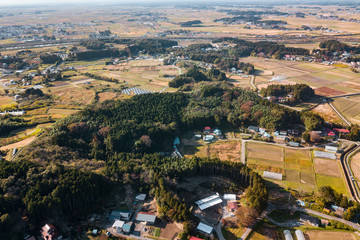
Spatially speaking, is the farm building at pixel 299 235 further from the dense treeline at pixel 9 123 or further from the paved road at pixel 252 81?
the dense treeline at pixel 9 123

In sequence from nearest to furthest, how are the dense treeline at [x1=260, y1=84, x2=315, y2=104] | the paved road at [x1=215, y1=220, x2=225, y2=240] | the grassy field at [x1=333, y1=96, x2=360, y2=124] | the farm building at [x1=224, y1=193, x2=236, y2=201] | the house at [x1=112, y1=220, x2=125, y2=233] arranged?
the paved road at [x1=215, y1=220, x2=225, y2=240] → the house at [x1=112, y1=220, x2=125, y2=233] → the farm building at [x1=224, y1=193, x2=236, y2=201] → the grassy field at [x1=333, y1=96, x2=360, y2=124] → the dense treeline at [x1=260, y1=84, x2=315, y2=104]

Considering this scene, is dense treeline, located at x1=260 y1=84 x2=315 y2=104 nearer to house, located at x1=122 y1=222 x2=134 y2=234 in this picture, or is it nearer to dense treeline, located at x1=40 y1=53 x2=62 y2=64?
house, located at x1=122 y1=222 x2=134 y2=234

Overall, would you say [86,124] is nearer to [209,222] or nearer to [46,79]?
[209,222]

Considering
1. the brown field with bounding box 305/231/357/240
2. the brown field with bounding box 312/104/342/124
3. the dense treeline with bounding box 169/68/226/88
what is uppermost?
the dense treeline with bounding box 169/68/226/88

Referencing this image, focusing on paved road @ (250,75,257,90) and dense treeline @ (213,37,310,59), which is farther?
dense treeline @ (213,37,310,59)

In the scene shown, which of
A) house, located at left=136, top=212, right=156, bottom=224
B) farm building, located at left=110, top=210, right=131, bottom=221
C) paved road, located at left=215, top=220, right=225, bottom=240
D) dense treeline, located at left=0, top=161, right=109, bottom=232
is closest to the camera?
paved road, located at left=215, top=220, right=225, bottom=240

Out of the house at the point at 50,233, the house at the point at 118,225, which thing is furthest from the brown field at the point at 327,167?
the house at the point at 50,233

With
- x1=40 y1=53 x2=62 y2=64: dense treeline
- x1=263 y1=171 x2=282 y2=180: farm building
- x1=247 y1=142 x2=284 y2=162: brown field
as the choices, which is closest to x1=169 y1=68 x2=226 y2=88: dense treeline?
x1=247 y1=142 x2=284 y2=162: brown field
